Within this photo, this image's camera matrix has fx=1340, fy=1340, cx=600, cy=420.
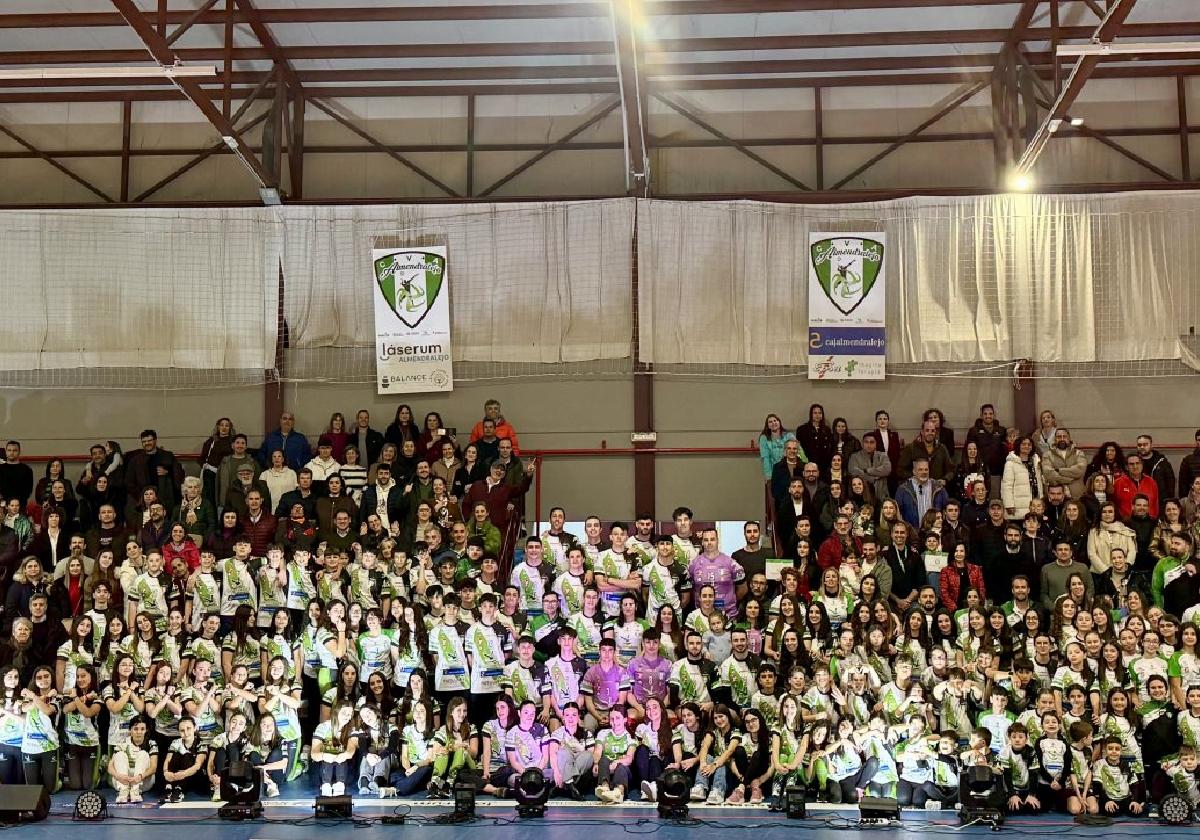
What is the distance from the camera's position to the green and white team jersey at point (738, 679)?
13953 mm

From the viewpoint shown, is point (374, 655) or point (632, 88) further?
point (632, 88)

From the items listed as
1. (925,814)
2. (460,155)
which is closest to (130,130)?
(460,155)

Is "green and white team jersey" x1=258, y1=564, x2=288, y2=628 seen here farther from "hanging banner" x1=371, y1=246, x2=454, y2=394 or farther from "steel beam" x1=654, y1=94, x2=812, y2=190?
"steel beam" x1=654, y1=94, x2=812, y2=190

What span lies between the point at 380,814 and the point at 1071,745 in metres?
6.59

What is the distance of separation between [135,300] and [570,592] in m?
8.49

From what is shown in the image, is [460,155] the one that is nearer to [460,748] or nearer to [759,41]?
[759,41]

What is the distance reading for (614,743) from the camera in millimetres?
13320

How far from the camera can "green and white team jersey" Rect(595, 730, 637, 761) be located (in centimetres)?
1327

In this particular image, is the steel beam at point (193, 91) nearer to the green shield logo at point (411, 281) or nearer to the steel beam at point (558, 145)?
the green shield logo at point (411, 281)

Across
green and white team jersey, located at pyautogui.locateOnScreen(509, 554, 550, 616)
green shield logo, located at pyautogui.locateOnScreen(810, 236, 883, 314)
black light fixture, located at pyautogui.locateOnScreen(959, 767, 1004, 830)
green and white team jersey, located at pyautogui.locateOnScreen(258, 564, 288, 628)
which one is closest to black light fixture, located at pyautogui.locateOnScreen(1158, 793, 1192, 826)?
black light fixture, located at pyautogui.locateOnScreen(959, 767, 1004, 830)

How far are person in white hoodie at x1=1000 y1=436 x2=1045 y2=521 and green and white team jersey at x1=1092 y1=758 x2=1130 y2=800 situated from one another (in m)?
4.64

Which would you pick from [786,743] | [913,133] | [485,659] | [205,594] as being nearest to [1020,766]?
[786,743]

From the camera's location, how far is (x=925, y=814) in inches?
497

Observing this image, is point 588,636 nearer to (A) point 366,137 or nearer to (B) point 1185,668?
(B) point 1185,668
